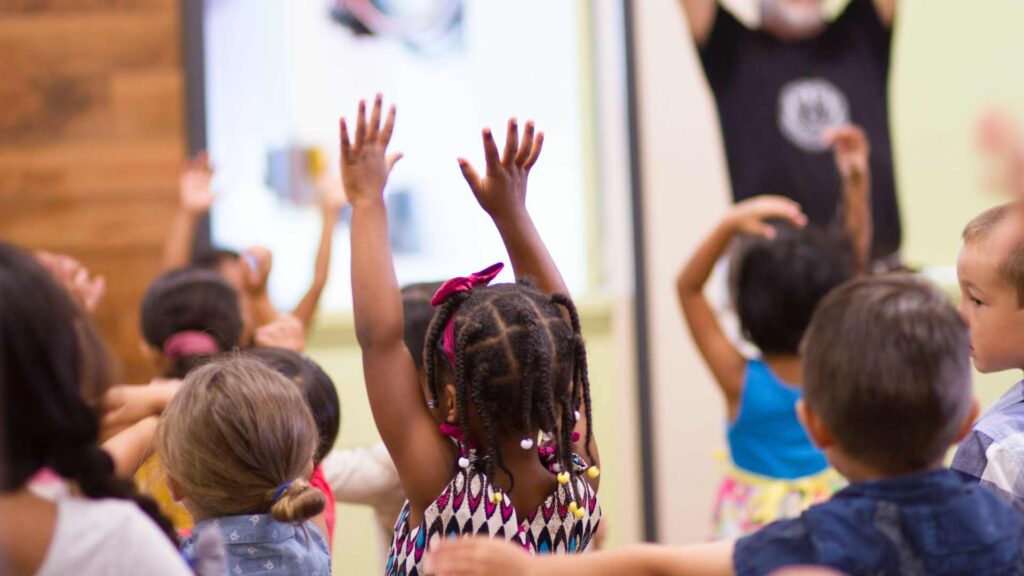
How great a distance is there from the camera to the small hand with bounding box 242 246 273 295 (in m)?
2.20

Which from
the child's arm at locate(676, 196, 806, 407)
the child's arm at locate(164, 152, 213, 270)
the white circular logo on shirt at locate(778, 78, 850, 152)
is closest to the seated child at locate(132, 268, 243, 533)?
the child's arm at locate(164, 152, 213, 270)

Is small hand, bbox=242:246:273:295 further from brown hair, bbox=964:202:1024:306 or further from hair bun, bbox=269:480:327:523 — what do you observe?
brown hair, bbox=964:202:1024:306

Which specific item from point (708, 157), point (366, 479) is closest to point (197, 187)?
point (366, 479)

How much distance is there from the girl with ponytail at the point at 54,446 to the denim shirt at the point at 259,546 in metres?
0.27

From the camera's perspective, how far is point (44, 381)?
78cm

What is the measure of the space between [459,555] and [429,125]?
6.53ft

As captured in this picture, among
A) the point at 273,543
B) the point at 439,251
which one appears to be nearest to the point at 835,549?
the point at 273,543

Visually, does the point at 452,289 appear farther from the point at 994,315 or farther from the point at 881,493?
the point at 994,315

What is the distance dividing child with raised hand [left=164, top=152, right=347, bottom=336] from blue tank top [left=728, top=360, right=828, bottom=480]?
0.77 m

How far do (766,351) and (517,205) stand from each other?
0.84m

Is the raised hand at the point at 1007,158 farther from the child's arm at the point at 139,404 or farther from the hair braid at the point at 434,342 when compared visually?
Answer: the child's arm at the point at 139,404

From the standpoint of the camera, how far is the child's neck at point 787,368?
1.94 meters

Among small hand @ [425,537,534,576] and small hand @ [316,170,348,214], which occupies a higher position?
small hand @ [316,170,348,214]

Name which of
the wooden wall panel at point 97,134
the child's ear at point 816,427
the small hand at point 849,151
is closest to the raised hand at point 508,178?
the child's ear at point 816,427
